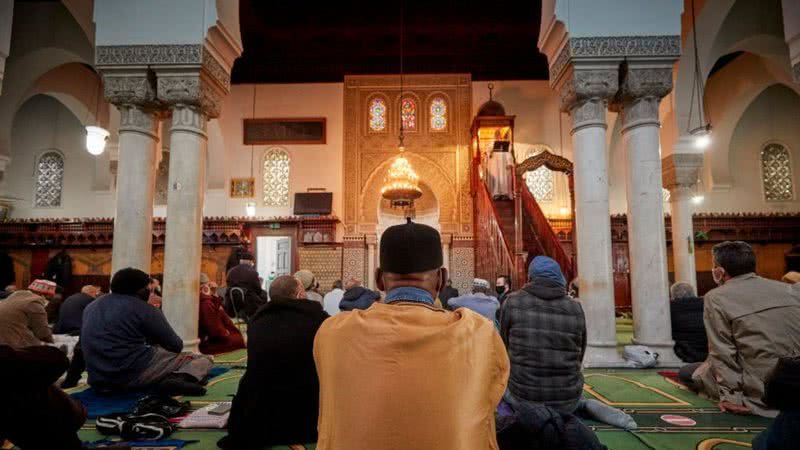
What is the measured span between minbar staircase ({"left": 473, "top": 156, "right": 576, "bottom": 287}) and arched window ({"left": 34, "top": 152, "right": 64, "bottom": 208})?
1126cm

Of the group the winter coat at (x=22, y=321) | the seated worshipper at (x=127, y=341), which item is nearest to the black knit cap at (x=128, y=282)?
the seated worshipper at (x=127, y=341)

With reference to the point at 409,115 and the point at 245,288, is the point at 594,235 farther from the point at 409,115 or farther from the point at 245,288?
the point at 409,115

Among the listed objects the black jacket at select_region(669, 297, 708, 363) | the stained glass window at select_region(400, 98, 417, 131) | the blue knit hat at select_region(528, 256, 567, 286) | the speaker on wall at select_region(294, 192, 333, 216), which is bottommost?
the black jacket at select_region(669, 297, 708, 363)

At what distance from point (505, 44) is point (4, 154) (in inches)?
437

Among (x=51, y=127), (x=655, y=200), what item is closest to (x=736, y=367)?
(x=655, y=200)

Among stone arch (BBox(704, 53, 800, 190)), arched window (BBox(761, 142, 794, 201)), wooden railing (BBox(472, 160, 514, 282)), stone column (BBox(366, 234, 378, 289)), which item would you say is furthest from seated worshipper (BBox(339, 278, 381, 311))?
arched window (BBox(761, 142, 794, 201))

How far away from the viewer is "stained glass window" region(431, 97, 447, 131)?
12.3 m

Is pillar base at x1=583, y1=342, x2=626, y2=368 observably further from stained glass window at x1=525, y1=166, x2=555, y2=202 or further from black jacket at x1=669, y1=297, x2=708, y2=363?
stained glass window at x1=525, y1=166, x2=555, y2=202

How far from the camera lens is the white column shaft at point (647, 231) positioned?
487 cm

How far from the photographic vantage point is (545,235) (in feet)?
28.9

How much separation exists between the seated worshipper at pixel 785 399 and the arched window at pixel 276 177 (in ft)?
37.4

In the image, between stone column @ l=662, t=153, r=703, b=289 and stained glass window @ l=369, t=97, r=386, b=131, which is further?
stained glass window @ l=369, t=97, r=386, b=131

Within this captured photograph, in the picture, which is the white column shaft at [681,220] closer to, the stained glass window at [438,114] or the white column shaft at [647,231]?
the white column shaft at [647,231]

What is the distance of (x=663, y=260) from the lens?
4895 mm
